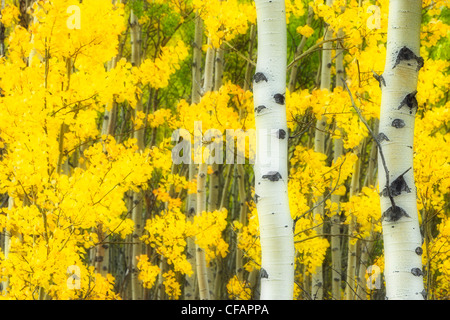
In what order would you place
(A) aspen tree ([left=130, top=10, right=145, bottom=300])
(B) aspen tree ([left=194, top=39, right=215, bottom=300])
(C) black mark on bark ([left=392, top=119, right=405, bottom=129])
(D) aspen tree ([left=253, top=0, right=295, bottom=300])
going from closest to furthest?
1. (C) black mark on bark ([left=392, top=119, right=405, bottom=129])
2. (D) aspen tree ([left=253, top=0, right=295, bottom=300])
3. (B) aspen tree ([left=194, top=39, right=215, bottom=300])
4. (A) aspen tree ([left=130, top=10, right=145, bottom=300])

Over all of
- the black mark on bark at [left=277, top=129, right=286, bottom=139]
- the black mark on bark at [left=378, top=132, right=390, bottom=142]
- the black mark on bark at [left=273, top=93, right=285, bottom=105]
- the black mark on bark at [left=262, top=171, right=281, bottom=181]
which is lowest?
the black mark on bark at [left=262, top=171, right=281, bottom=181]

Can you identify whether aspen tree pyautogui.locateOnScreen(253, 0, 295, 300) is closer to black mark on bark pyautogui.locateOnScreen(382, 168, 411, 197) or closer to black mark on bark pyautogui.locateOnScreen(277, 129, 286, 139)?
black mark on bark pyautogui.locateOnScreen(277, 129, 286, 139)

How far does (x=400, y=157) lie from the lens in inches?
121

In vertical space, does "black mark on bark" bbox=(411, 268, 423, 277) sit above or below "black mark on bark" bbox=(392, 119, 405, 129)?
below

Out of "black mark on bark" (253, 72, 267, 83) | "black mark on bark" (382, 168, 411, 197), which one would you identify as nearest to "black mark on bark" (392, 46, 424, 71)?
"black mark on bark" (382, 168, 411, 197)

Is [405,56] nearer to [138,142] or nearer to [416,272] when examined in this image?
[416,272]

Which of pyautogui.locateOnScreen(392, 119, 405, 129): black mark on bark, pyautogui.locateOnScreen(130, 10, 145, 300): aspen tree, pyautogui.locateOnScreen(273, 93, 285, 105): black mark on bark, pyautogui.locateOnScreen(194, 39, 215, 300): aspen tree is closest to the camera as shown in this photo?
pyautogui.locateOnScreen(392, 119, 405, 129): black mark on bark

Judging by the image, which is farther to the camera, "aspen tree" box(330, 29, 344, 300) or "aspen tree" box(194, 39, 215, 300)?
"aspen tree" box(330, 29, 344, 300)

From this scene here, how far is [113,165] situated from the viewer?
7.49 m

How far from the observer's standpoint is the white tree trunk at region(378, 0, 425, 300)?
118 inches

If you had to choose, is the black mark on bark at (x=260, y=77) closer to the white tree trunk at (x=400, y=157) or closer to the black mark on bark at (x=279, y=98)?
the black mark on bark at (x=279, y=98)
